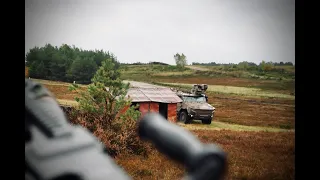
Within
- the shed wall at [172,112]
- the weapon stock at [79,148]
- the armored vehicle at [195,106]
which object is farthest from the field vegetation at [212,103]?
the weapon stock at [79,148]

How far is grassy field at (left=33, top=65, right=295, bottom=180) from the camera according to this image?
4.18 metres

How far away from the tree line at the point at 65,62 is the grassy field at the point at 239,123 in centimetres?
15

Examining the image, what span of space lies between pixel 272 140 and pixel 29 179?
437 cm

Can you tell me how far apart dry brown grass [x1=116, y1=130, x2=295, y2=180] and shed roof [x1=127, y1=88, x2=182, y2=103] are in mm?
653

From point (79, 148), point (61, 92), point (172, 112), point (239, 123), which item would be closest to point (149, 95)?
point (172, 112)

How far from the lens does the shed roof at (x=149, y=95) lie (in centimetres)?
478

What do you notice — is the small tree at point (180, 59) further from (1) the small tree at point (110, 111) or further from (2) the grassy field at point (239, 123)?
(1) the small tree at point (110, 111)

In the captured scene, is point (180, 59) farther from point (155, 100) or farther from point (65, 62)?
point (65, 62)

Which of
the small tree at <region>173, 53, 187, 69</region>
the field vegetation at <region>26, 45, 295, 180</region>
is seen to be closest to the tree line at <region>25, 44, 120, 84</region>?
the field vegetation at <region>26, 45, 295, 180</region>

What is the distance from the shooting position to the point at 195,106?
5.20m

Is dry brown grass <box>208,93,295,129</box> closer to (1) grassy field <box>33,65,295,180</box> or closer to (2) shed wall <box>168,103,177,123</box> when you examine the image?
(1) grassy field <box>33,65,295,180</box>

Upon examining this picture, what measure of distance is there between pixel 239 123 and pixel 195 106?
2.38 ft
